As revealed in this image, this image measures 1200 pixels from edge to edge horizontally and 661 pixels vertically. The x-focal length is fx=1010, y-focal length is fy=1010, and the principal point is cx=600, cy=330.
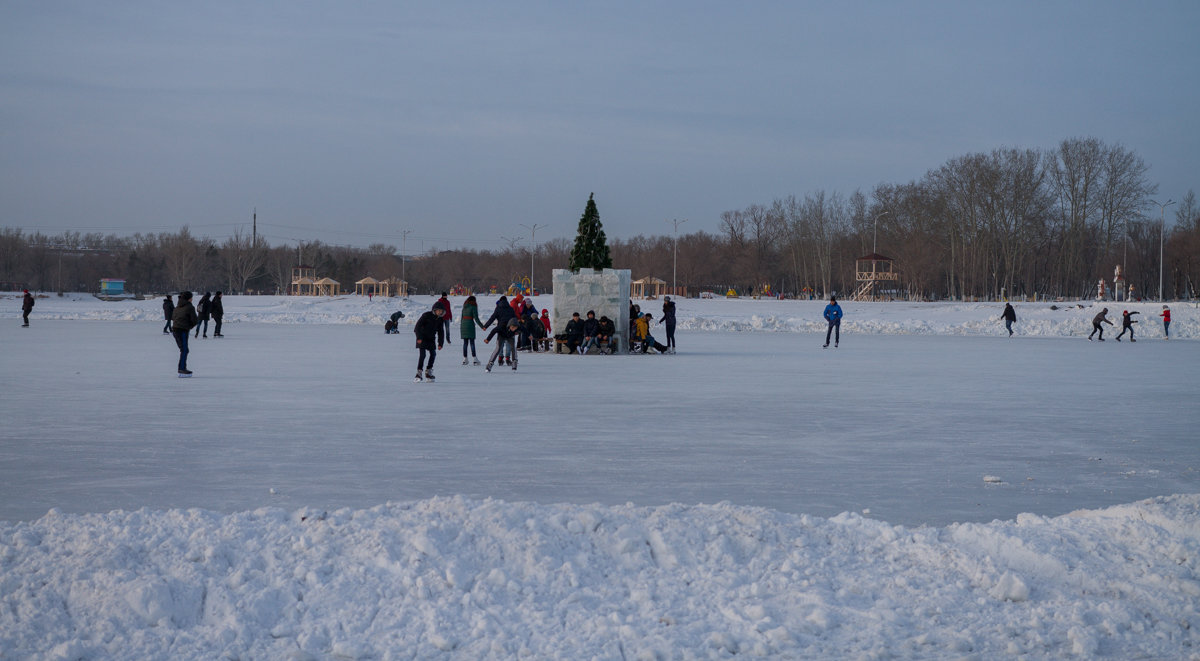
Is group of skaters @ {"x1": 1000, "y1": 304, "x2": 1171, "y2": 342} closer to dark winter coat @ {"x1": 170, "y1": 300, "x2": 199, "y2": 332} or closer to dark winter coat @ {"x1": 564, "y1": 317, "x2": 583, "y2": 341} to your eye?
dark winter coat @ {"x1": 564, "y1": 317, "x2": 583, "y2": 341}

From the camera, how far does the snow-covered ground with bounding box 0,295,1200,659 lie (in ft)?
15.5

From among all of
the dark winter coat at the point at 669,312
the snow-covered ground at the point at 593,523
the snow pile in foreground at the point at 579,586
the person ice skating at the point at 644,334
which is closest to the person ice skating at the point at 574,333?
the person ice skating at the point at 644,334

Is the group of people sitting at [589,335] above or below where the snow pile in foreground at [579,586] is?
above

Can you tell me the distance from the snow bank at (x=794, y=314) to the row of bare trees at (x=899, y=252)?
16.9m

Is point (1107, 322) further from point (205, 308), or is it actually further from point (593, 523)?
point (593, 523)

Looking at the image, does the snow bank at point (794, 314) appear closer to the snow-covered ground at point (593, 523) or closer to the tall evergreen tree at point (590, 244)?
the tall evergreen tree at point (590, 244)

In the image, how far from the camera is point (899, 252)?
327ft

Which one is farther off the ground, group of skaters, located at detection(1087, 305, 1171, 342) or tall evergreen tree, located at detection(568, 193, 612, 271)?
tall evergreen tree, located at detection(568, 193, 612, 271)

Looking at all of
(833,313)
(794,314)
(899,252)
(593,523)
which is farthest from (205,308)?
(899,252)

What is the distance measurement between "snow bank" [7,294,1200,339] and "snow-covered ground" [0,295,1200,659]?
30612mm

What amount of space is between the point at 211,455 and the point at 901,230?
3931 inches

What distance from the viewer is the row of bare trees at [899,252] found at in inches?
3509

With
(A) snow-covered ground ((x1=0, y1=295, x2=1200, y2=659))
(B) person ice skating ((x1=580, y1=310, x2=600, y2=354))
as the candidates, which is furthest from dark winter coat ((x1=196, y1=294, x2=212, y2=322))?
(A) snow-covered ground ((x1=0, y1=295, x2=1200, y2=659))

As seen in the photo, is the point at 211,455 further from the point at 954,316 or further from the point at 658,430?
the point at 954,316
